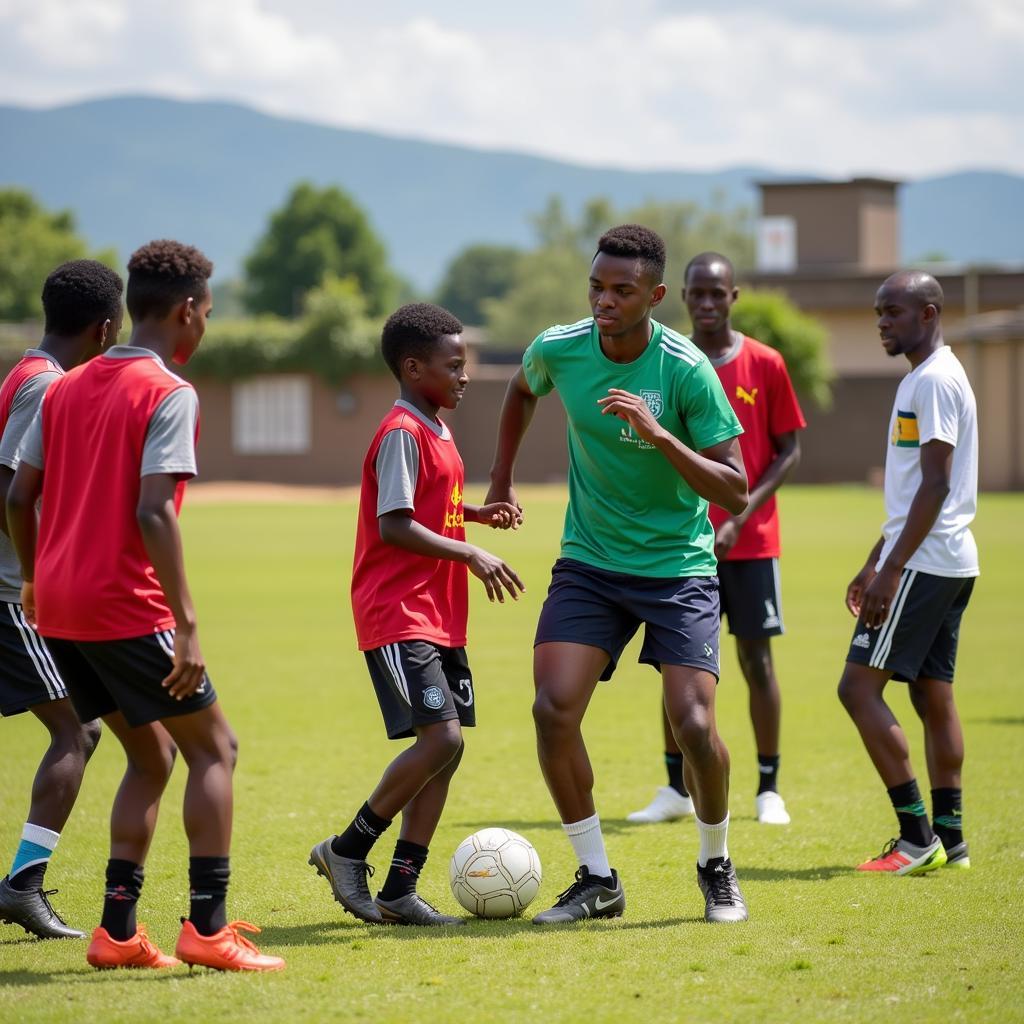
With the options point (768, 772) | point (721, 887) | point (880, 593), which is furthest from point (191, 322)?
point (768, 772)

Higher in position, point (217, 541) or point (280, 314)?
point (280, 314)

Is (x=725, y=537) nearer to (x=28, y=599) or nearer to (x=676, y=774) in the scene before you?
(x=676, y=774)

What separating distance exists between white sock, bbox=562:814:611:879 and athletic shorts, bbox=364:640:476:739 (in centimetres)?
65

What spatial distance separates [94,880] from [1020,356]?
46.3 m

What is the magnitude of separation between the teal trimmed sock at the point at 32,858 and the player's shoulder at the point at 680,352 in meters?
3.00

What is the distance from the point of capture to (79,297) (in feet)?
19.0

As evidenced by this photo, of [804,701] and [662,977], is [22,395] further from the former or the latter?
[804,701]

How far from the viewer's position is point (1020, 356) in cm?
4869

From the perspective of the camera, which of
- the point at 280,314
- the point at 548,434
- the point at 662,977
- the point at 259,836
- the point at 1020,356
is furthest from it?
the point at 280,314

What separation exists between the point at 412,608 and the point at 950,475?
2523mm

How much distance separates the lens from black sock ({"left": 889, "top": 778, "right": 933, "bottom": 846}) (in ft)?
21.9

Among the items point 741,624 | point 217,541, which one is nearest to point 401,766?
point 741,624

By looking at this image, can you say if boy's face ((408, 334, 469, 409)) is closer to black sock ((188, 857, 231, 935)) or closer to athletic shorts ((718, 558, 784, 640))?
black sock ((188, 857, 231, 935))

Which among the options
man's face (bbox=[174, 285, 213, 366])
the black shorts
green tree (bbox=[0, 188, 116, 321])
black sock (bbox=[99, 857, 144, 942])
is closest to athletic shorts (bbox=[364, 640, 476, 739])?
the black shorts
